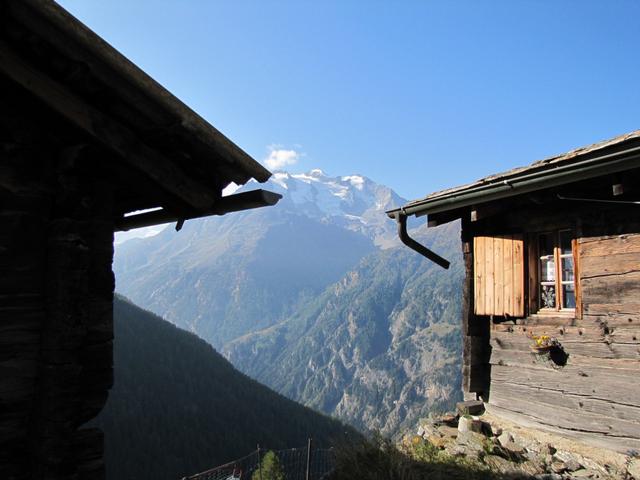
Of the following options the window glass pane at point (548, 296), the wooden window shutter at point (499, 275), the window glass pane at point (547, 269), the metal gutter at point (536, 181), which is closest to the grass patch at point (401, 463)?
the wooden window shutter at point (499, 275)

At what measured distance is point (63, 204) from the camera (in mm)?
3811

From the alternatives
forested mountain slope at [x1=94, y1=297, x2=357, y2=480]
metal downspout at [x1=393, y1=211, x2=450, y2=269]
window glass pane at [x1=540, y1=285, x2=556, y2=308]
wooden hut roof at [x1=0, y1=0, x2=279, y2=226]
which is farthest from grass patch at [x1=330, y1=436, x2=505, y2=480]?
forested mountain slope at [x1=94, y1=297, x2=357, y2=480]

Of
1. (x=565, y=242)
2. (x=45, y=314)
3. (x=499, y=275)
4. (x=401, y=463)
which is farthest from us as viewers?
(x=499, y=275)

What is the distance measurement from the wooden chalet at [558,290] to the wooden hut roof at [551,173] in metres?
0.01

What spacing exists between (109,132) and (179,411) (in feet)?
373

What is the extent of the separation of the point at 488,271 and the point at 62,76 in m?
7.09

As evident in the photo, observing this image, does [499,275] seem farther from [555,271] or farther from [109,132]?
[109,132]

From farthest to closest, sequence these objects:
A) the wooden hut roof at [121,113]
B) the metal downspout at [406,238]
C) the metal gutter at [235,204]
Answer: the metal downspout at [406,238] < the metal gutter at [235,204] < the wooden hut roof at [121,113]

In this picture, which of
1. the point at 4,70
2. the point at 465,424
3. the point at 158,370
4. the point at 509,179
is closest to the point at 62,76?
the point at 4,70

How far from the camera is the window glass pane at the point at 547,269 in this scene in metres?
7.96

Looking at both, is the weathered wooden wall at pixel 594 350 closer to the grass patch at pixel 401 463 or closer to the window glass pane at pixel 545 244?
the window glass pane at pixel 545 244

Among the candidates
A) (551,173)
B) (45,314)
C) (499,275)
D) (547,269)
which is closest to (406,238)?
(499,275)

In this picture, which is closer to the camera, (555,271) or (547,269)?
(555,271)

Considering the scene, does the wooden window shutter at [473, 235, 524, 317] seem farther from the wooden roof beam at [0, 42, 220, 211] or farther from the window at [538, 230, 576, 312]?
the wooden roof beam at [0, 42, 220, 211]
